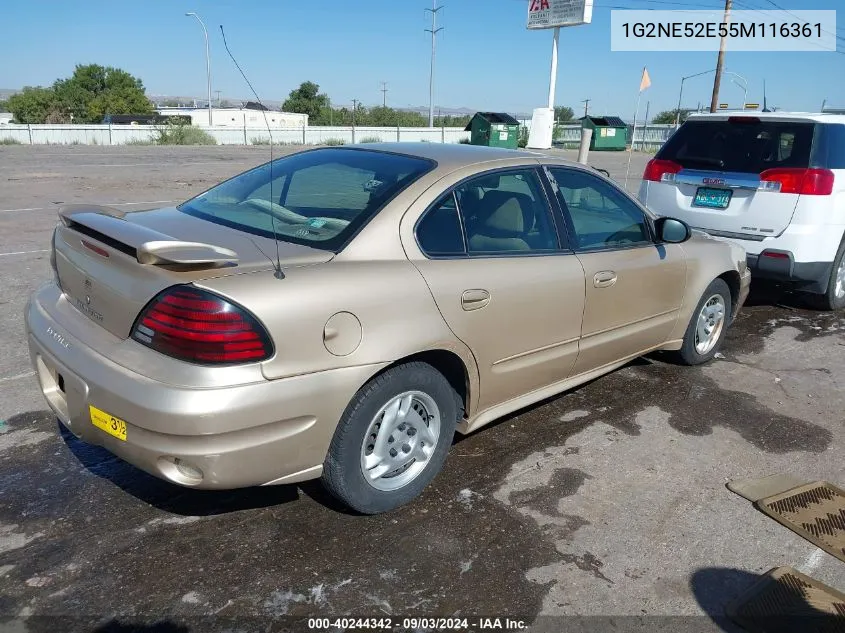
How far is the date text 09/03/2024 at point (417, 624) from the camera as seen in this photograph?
2.46 meters

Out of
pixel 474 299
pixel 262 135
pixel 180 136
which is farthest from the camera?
pixel 262 135

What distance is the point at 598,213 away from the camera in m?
4.18

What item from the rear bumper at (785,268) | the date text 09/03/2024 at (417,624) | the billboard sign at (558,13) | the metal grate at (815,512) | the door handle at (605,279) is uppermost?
the billboard sign at (558,13)

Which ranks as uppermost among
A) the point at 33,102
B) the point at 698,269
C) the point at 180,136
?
the point at 33,102

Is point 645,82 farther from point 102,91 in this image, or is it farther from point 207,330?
point 102,91

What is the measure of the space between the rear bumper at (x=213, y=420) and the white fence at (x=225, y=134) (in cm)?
3070

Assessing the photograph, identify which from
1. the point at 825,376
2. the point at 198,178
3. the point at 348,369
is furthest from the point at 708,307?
the point at 198,178

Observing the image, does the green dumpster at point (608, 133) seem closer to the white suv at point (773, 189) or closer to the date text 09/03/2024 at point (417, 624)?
the white suv at point (773, 189)

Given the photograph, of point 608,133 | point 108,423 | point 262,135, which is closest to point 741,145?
point 108,423

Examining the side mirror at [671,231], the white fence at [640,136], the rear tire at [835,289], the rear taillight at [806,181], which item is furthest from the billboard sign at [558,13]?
the side mirror at [671,231]

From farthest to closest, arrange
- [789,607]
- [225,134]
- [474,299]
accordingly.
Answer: [225,134] → [474,299] → [789,607]

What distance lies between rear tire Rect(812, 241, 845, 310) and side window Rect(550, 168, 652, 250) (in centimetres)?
316

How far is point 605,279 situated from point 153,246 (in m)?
2.43

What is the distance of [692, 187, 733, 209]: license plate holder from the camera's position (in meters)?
6.24
